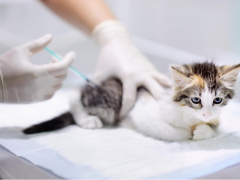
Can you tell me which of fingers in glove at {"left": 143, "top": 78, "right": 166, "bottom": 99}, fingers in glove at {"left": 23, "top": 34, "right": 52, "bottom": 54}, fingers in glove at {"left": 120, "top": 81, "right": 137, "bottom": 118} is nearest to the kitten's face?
fingers in glove at {"left": 143, "top": 78, "right": 166, "bottom": 99}

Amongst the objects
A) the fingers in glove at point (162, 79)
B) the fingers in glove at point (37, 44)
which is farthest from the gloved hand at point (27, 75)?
the fingers in glove at point (162, 79)

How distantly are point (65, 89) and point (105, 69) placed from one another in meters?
0.30

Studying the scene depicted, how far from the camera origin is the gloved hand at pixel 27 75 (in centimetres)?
134

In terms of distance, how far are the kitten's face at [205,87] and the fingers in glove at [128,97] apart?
1.29 feet

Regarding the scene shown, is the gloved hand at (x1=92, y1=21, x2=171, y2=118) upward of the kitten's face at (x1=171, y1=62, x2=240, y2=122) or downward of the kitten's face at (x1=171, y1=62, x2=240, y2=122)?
upward

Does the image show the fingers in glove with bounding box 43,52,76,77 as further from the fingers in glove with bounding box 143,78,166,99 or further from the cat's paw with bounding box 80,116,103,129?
the fingers in glove with bounding box 143,78,166,99

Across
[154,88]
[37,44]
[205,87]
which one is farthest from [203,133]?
[37,44]

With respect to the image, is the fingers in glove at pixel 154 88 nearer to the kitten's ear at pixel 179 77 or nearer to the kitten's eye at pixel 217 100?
the kitten's ear at pixel 179 77

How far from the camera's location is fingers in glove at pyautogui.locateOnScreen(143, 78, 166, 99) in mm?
1507

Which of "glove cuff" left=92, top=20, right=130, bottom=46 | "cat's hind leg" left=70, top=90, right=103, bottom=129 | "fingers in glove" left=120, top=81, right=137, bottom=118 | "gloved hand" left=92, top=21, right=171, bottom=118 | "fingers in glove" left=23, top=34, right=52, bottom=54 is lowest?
"cat's hind leg" left=70, top=90, right=103, bottom=129

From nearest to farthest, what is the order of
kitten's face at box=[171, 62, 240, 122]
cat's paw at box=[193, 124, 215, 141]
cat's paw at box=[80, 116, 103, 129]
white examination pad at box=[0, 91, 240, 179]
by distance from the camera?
white examination pad at box=[0, 91, 240, 179]
kitten's face at box=[171, 62, 240, 122]
cat's paw at box=[193, 124, 215, 141]
cat's paw at box=[80, 116, 103, 129]

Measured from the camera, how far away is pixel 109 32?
5.98 ft

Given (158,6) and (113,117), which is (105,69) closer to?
(113,117)

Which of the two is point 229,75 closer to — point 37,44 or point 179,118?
point 179,118
